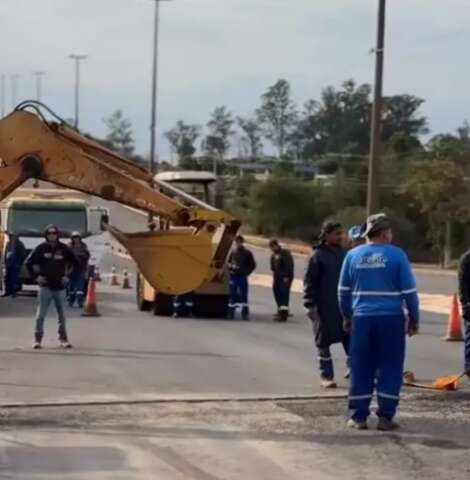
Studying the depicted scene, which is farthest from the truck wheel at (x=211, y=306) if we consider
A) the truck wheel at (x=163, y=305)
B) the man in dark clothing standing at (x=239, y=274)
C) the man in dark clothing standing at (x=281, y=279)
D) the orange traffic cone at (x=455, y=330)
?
the orange traffic cone at (x=455, y=330)

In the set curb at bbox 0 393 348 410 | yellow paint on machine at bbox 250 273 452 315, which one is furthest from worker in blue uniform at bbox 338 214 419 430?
yellow paint on machine at bbox 250 273 452 315

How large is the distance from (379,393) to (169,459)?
2283 mm

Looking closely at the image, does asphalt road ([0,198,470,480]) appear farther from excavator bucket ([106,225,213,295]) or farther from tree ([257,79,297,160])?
tree ([257,79,297,160])

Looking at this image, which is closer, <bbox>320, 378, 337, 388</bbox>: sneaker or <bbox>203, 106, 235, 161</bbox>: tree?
<bbox>320, 378, 337, 388</bbox>: sneaker

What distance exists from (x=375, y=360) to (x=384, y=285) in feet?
2.14

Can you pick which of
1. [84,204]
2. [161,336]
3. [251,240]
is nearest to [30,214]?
[84,204]

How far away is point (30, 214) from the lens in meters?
34.0

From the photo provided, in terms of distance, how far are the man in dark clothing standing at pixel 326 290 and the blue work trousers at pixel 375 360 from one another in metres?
2.43

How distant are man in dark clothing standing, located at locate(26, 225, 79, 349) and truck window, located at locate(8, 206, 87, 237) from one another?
1432cm

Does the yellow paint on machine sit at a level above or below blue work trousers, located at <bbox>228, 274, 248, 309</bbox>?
below

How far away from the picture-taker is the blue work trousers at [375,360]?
37.7 feet

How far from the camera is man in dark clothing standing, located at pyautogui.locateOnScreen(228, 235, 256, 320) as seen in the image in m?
27.1

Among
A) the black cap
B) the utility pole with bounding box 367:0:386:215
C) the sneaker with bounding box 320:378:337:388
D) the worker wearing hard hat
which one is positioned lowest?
the sneaker with bounding box 320:378:337:388

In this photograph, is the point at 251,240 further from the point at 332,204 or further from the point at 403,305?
the point at 403,305
